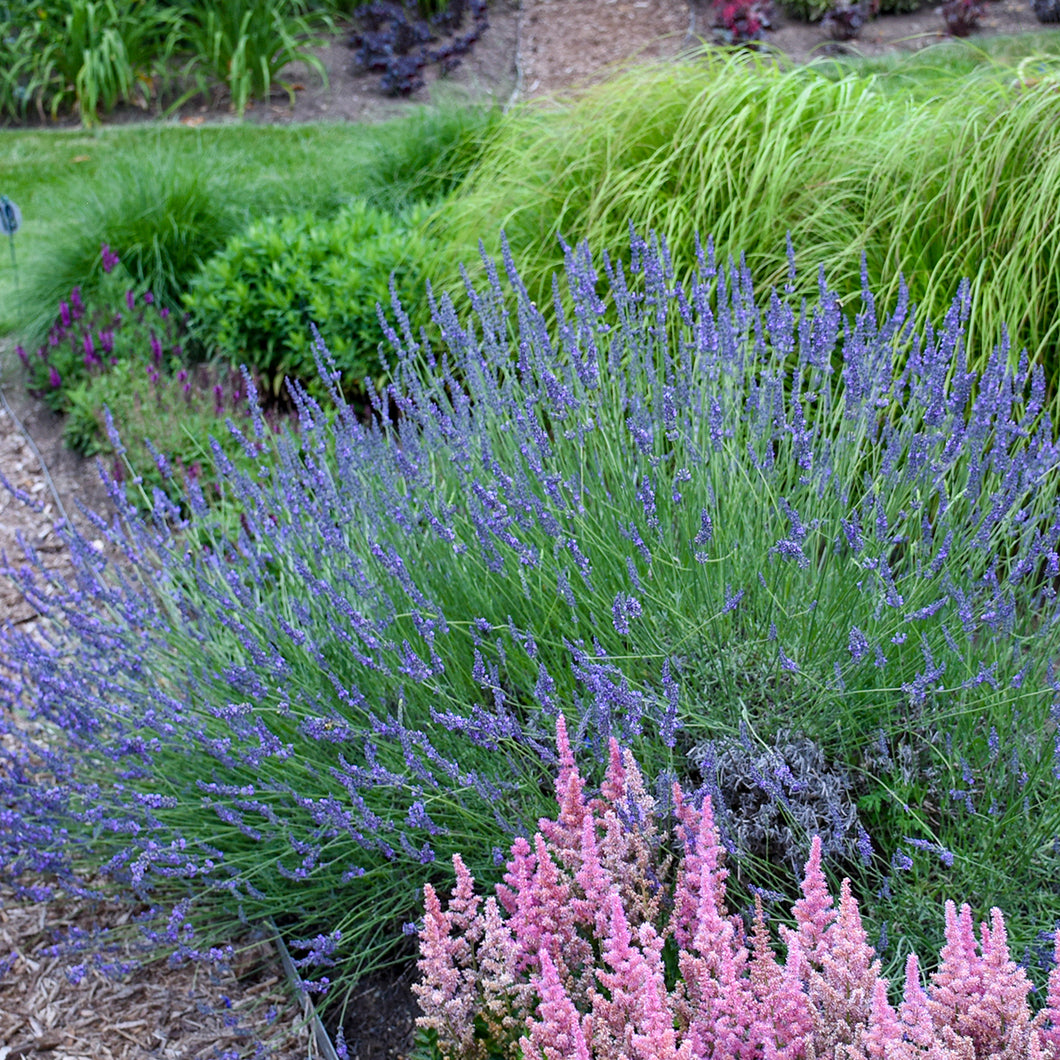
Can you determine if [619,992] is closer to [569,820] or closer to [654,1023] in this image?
[654,1023]

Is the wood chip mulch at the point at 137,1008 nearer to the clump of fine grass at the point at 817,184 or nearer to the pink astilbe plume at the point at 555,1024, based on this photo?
the pink astilbe plume at the point at 555,1024

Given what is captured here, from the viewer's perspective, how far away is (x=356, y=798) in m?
2.09

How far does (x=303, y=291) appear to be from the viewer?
5191mm

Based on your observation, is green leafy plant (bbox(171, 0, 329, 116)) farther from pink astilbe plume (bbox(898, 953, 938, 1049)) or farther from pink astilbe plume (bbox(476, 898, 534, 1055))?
pink astilbe plume (bbox(898, 953, 938, 1049))

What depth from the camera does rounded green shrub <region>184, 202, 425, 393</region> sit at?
16.7 ft

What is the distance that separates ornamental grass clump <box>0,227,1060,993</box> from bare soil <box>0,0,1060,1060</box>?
0.17 meters

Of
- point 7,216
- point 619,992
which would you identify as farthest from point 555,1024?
point 7,216

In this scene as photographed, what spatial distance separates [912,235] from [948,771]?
7.34 feet

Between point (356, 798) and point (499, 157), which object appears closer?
point (356, 798)

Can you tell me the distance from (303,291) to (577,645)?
3428mm

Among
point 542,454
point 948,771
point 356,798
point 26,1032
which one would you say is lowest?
point 26,1032

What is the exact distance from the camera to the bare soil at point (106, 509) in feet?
8.52

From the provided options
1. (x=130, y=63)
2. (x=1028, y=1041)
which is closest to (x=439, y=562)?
(x=1028, y=1041)

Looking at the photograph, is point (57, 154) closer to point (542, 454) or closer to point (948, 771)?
point (542, 454)
